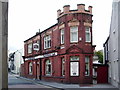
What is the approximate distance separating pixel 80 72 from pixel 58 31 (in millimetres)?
6252

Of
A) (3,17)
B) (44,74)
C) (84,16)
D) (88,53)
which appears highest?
(84,16)

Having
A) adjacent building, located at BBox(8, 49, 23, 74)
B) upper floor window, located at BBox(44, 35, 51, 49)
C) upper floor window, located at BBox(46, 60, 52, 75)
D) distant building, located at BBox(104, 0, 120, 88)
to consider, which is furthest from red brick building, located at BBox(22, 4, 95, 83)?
adjacent building, located at BBox(8, 49, 23, 74)

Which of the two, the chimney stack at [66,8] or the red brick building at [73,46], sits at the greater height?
the chimney stack at [66,8]

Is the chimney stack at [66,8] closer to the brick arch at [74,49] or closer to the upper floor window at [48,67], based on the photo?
the brick arch at [74,49]

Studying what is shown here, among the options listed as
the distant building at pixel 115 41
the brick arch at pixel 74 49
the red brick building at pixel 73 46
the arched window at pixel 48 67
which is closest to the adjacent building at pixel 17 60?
the arched window at pixel 48 67

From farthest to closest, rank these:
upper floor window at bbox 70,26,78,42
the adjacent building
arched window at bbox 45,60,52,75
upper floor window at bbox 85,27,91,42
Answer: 1. the adjacent building
2. arched window at bbox 45,60,52,75
3. upper floor window at bbox 85,27,91,42
4. upper floor window at bbox 70,26,78,42

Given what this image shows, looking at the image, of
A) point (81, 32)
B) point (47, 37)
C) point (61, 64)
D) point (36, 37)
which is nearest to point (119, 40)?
point (81, 32)

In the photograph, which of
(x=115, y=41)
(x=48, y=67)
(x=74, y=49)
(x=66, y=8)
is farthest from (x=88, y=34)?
(x=48, y=67)

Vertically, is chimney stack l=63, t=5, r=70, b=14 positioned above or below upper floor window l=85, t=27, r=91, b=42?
above

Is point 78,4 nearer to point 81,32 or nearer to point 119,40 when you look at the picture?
point 81,32

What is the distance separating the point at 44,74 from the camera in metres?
38.2

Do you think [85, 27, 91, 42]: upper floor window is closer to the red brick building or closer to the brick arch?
the red brick building

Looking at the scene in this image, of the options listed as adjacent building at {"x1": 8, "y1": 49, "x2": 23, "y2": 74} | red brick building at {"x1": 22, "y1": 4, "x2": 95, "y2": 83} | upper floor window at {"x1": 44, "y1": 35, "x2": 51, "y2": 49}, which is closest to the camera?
red brick building at {"x1": 22, "y1": 4, "x2": 95, "y2": 83}

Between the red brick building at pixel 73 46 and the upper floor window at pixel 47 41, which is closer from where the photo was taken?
the red brick building at pixel 73 46
